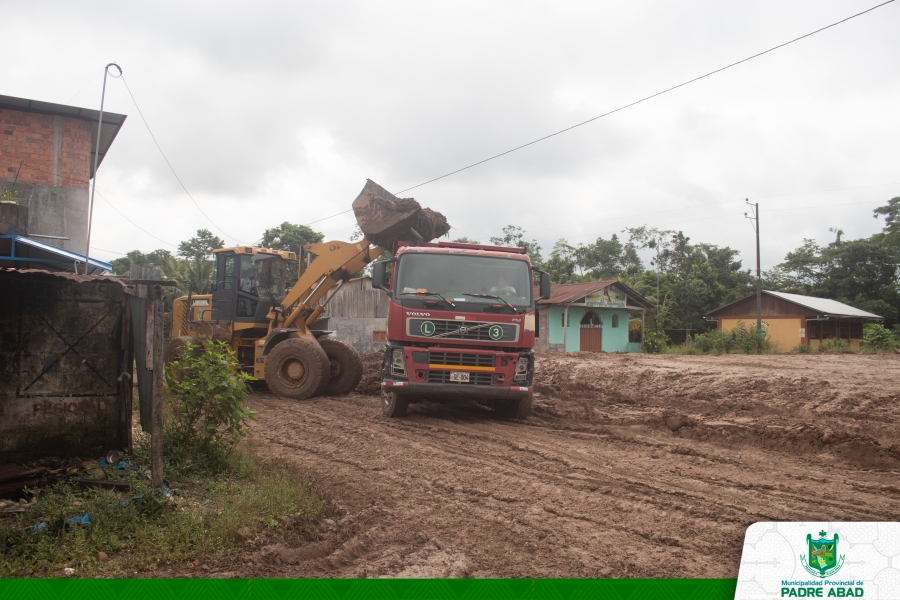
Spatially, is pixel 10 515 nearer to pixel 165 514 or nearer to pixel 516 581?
pixel 165 514

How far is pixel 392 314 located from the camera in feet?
31.7

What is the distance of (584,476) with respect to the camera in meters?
6.59

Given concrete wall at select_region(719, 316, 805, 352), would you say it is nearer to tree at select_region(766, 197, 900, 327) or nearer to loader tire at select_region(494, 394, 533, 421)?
tree at select_region(766, 197, 900, 327)

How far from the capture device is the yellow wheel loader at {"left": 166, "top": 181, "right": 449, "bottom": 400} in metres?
11.6

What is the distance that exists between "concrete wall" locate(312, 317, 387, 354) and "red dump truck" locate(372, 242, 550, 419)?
14.4m

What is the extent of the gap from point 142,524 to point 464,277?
6047mm

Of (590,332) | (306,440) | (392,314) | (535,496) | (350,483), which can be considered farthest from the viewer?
(590,332)

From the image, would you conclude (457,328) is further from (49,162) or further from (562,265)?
(562,265)

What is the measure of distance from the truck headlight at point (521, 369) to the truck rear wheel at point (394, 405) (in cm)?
186

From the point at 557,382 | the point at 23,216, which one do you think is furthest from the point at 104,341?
the point at 557,382

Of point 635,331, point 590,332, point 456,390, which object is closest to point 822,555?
point 456,390

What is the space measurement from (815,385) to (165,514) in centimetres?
1063

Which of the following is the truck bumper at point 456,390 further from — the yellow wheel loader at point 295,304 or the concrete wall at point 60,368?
the concrete wall at point 60,368

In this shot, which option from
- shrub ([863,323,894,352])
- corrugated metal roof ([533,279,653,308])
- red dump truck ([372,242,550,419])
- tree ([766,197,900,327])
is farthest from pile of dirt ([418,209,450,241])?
tree ([766,197,900,327])
